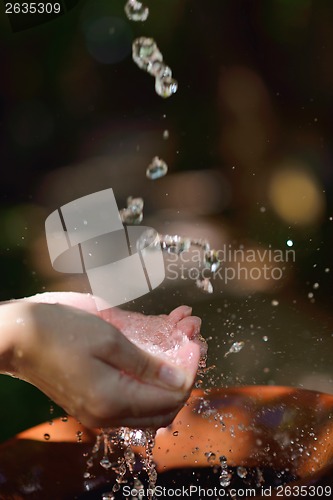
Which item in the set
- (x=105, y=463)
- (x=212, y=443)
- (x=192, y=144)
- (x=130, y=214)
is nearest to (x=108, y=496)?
(x=105, y=463)

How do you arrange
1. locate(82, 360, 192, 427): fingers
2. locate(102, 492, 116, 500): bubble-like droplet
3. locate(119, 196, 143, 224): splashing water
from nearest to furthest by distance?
locate(82, 360, 192, 427): fingers < locate(102, 492, 116, 500): bubble-like droplet < locate(119, 196, 143, 224): splashing water

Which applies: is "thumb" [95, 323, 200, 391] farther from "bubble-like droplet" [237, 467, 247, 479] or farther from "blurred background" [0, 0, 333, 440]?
"blurred background" [0, 0, 333, 440]

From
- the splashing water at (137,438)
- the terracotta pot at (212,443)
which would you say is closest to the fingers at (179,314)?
the splashing water at (137,438)

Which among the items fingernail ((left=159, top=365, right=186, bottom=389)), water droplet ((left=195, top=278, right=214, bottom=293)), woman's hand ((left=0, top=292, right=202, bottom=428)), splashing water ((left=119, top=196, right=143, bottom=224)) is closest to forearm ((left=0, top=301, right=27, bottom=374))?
woman's hand ((left=0, top=292, right=202, bottom=428))

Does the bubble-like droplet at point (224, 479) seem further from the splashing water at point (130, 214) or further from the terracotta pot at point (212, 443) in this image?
the splashing water at point (130, 214)

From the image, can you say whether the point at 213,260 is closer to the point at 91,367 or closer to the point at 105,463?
the point at 105,463

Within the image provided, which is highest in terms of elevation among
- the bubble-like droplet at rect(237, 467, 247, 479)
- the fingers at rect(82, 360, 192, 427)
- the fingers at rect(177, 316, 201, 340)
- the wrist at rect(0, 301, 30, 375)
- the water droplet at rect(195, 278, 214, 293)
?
the wrist at rect(0, 301, 30, 375)

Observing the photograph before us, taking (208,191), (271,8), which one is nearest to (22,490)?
(208,191)
